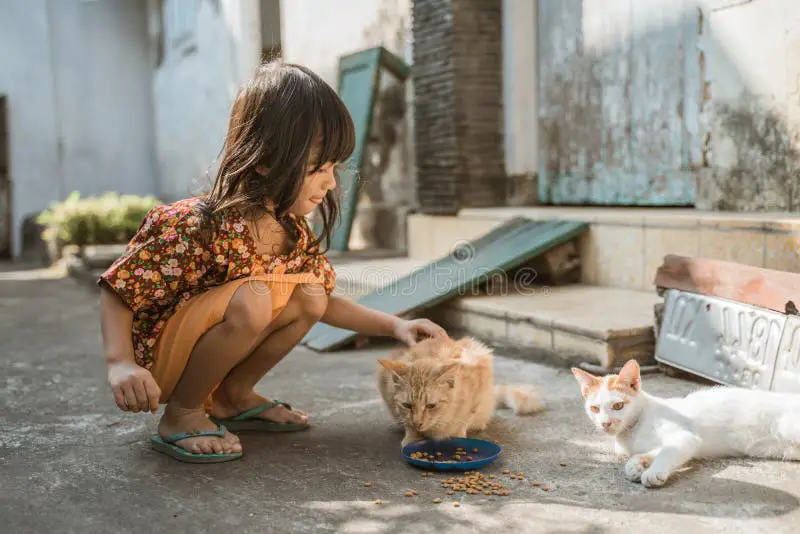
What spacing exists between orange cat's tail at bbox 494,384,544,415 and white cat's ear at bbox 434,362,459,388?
0.52m

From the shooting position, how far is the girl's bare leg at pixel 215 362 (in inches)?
96.4

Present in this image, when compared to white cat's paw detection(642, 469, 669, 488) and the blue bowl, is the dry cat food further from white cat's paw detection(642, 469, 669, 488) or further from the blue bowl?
white cat's paw detection(642, 469, 669, 488)

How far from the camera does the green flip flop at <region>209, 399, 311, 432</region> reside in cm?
279

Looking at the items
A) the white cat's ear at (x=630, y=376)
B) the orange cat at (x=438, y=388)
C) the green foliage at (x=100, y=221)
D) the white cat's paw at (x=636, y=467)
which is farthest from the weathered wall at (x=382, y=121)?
the white cat's paw at (x=636, y=467)

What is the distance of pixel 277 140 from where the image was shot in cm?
241

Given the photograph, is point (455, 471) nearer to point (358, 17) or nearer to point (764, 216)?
point (764, 216)

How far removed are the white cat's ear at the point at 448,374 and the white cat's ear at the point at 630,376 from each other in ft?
1.63

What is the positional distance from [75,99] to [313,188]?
12190mm

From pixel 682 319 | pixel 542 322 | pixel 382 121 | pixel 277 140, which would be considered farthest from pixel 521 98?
pixel 277 140

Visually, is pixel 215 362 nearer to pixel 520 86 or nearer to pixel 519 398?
pixel 519 398

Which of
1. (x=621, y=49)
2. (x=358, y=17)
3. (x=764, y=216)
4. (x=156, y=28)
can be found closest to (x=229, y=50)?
(x=358, y=17)

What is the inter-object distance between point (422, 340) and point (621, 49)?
3156 mm

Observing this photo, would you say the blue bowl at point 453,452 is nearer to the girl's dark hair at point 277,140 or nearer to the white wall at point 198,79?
the girl's dark hair at point 277,140

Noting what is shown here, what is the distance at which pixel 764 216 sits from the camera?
371 cm
